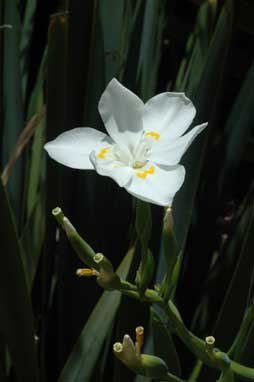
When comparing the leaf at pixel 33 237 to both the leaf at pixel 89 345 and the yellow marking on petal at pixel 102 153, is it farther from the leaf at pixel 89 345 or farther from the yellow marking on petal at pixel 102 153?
the yellow marking on petal at pixel 102 153

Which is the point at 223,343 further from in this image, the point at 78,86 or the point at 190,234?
the point at 78,86

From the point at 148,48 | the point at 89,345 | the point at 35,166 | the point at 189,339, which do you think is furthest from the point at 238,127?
the point at 189,339

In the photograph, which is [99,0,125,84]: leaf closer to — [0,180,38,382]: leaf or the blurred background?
the blurred background

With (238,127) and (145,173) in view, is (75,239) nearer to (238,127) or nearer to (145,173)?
(145,173)

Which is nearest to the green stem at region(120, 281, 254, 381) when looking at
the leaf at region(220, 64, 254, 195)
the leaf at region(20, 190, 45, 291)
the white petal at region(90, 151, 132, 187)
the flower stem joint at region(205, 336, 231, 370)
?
the flower stem joint at region(205, 336, 231, 370)

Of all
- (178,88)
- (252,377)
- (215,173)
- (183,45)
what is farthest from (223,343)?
(183,45)

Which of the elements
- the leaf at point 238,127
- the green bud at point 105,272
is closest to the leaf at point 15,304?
the green bud at point 105,272
